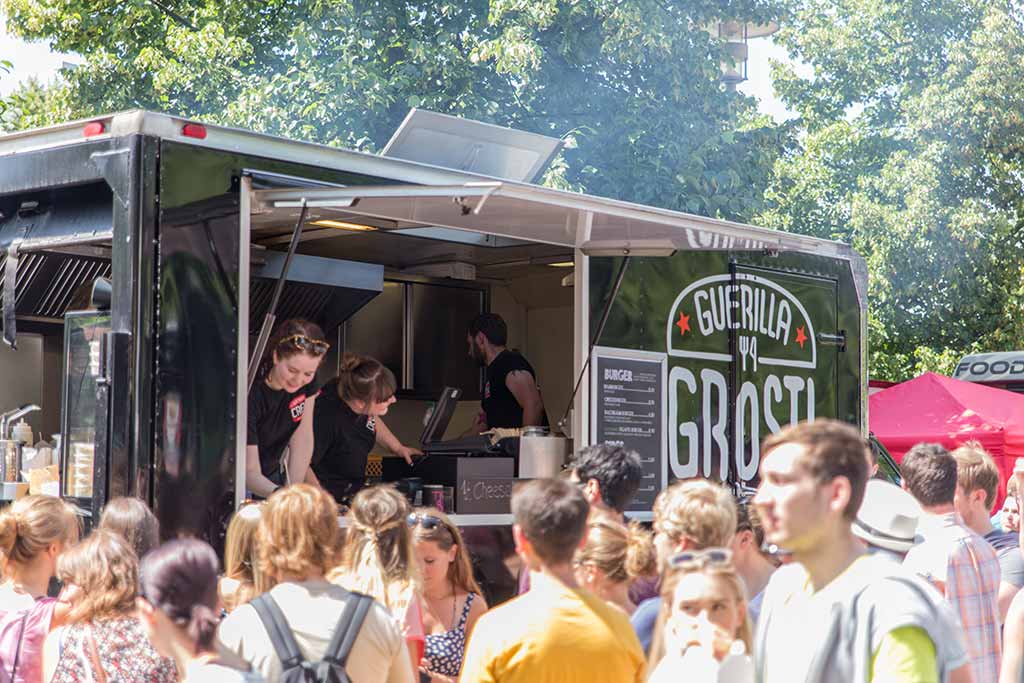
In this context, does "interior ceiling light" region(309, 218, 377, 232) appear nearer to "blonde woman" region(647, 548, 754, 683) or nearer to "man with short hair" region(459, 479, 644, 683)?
"man with short hair" region(459, 479, 644, 683)

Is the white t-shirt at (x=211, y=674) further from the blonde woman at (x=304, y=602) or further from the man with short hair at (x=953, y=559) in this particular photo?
the man with short hair at (x=953, y=559)

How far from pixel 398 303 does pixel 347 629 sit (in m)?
6.11

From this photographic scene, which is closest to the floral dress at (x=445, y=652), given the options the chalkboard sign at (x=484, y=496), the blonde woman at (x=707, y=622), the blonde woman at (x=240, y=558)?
the blonde woman at (x=240, y=558)

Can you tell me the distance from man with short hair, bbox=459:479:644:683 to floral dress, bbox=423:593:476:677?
1678mm

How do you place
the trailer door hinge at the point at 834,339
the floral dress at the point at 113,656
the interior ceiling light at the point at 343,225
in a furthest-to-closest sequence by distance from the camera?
1. the trailer door hinge at the point at 834,339
2. the interior ceiling light at the point at 343,225
3. the floral dress at the point at 113,656

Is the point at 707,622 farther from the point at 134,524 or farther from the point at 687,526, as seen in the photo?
the point at 134,524

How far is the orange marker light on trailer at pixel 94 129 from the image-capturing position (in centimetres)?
526

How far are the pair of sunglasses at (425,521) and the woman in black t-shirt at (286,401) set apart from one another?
906mm

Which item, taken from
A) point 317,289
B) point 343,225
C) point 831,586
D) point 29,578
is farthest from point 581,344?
point 831,586

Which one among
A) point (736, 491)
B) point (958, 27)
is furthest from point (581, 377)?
point (958, 27)

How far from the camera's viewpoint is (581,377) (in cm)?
694

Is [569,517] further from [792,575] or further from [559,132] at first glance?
[559,132]

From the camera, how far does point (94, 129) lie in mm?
5285

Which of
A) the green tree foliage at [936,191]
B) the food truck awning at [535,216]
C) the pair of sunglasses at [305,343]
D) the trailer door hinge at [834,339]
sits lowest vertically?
the pair of sunglasses at [305,343]
